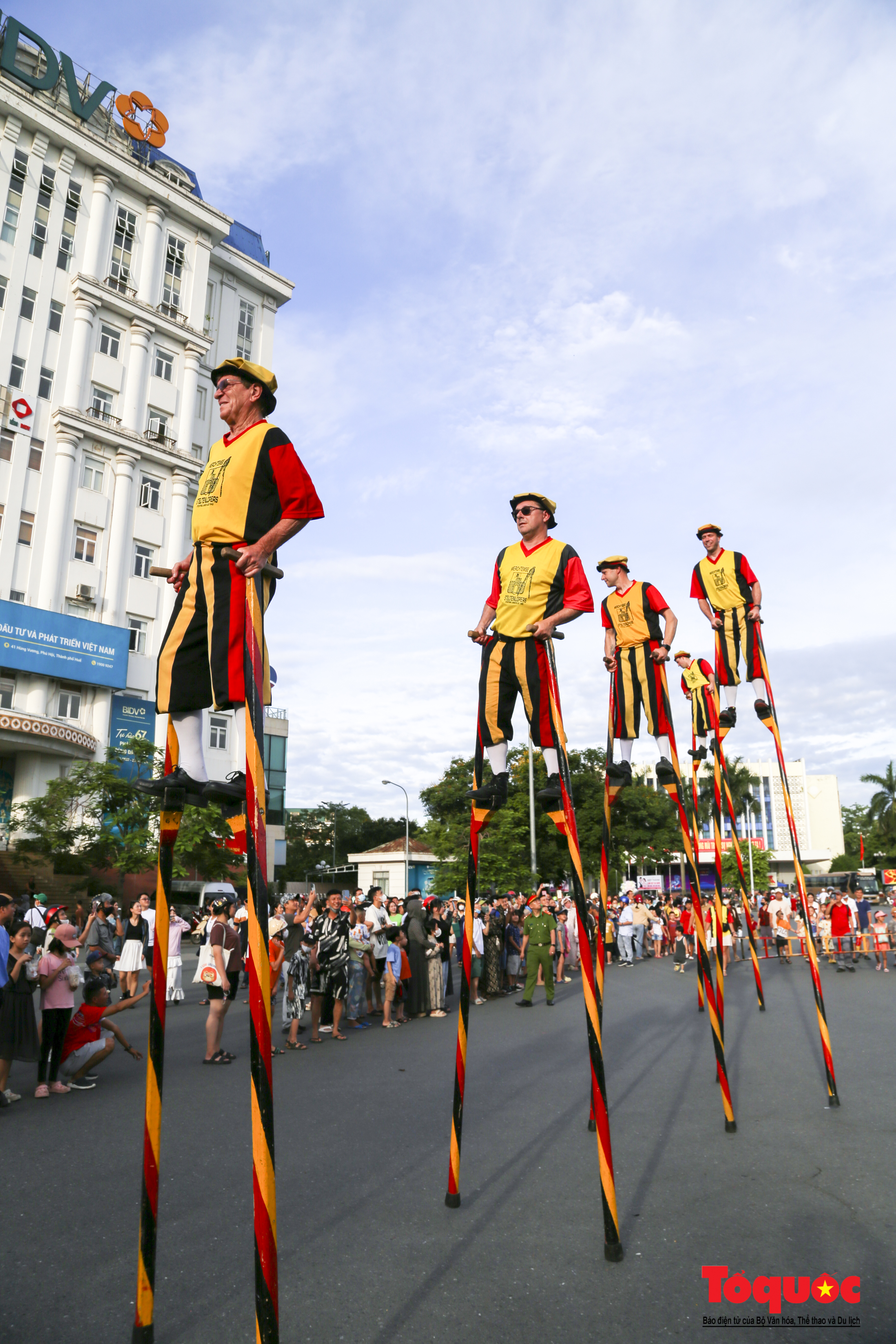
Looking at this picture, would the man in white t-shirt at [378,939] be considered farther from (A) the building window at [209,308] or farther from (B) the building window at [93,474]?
(A) the building window at [209,308]

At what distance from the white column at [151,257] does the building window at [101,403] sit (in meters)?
5.98

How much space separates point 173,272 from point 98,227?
4.88 m

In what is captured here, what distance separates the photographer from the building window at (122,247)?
1794 inches

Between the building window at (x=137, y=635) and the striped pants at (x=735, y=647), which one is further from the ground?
the building window at (x=137, y=635)

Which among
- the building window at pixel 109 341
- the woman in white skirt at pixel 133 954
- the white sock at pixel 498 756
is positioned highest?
the building window at pixel 109 341

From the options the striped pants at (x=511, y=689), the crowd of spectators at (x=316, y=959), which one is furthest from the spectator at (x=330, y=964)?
the striped pants at (x=511, y=689)

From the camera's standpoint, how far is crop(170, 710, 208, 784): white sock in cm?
395

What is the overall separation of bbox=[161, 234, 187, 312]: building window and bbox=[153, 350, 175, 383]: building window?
292 cm

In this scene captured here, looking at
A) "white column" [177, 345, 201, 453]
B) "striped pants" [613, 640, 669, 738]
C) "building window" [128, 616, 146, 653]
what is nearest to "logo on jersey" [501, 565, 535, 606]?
"striped pants" [613, 640, 669, 738]

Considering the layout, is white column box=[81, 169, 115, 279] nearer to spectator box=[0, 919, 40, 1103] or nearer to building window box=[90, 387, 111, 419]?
building window box=[90, 387, 111, 419]

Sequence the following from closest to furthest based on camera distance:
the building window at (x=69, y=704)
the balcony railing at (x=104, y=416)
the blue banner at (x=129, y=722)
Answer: the building window at (x=69, y=704), the blue banner at (x=129, y=722), the balcony railing at (x=104, y=416)

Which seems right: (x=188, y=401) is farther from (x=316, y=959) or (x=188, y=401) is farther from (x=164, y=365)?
(x=316, y=959)

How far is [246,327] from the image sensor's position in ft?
176

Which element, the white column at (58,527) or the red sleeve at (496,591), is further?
the white column at (58,527)
